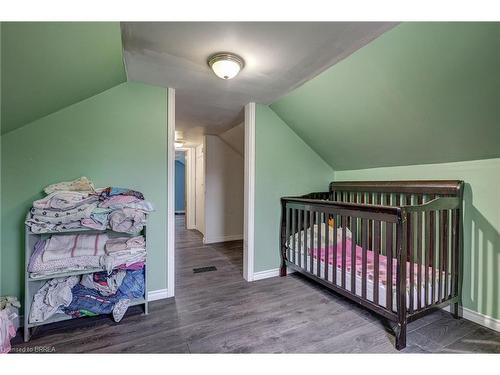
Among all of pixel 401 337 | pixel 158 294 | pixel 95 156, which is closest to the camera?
pixel 401 337

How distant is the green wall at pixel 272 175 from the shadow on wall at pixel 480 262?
156 cm

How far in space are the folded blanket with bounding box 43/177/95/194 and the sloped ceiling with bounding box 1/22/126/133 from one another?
0.49m

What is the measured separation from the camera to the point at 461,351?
1.45 metres

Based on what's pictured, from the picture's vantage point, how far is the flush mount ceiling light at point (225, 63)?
5.17ft

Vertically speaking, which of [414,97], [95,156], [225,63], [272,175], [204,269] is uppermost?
[225,63]

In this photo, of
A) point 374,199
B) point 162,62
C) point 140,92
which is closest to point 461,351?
point 374,199

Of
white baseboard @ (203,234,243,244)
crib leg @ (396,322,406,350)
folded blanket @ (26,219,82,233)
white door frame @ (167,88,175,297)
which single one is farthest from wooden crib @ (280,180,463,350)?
white baseboard @ (203,234,243,244)

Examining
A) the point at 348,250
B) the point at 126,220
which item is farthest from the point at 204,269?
the point at 348,250

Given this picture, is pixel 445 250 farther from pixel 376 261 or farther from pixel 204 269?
pixel 204 269

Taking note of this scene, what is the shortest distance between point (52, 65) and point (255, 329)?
6.92 feet

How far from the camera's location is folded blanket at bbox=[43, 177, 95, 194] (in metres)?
1.73

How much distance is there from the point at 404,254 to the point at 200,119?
282cm

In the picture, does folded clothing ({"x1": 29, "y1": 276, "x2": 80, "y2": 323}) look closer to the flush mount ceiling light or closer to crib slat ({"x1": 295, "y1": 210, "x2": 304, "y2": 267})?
the flush mount ceiling light

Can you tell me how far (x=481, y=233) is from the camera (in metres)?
1.75
